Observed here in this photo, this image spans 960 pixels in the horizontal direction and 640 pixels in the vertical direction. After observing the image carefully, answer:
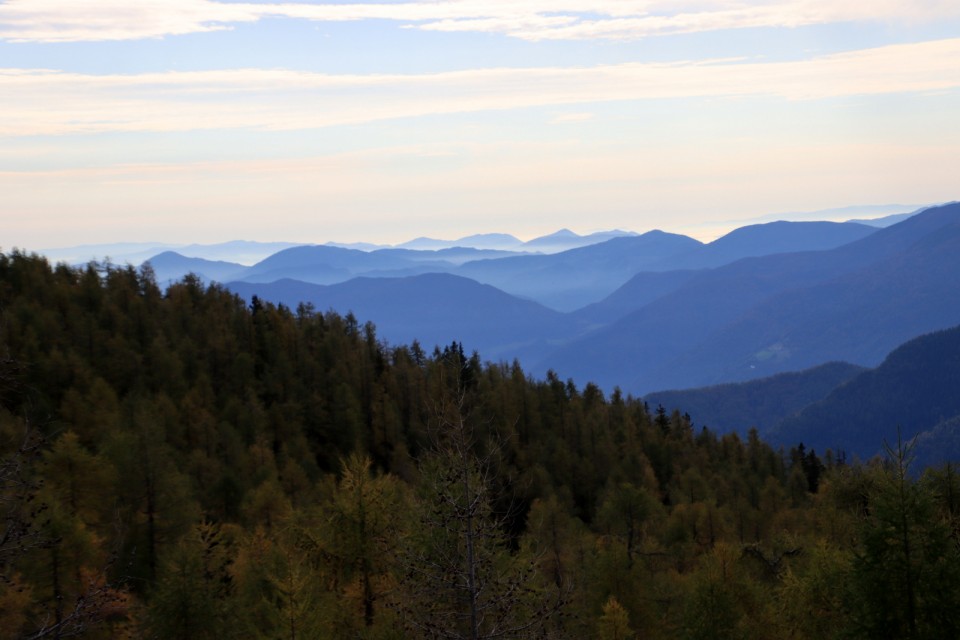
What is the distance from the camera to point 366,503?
27062 mm

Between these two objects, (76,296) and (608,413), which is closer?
(76,296)

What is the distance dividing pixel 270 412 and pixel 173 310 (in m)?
26.1

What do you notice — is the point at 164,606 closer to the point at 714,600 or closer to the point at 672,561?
the point at 714,600

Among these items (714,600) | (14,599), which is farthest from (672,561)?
(14,599)

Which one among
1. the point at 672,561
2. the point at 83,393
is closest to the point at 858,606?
the point at 672,561

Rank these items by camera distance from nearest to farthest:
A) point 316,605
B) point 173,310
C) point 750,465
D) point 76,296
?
point 316,605 → point 76,296 → point 173,310 → point 750,465

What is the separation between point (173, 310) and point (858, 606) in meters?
103

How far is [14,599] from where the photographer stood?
2702cm

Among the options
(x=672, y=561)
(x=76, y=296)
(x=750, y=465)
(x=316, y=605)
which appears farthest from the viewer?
(x=750, y=465)

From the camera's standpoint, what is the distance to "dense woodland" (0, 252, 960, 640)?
1803 centimetres

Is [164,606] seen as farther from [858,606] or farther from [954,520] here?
[954,520]

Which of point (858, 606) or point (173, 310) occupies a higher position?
point (173, 310)

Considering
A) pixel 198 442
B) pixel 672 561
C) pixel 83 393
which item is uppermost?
pixel 83 393

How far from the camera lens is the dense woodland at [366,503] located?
18.0 metres
